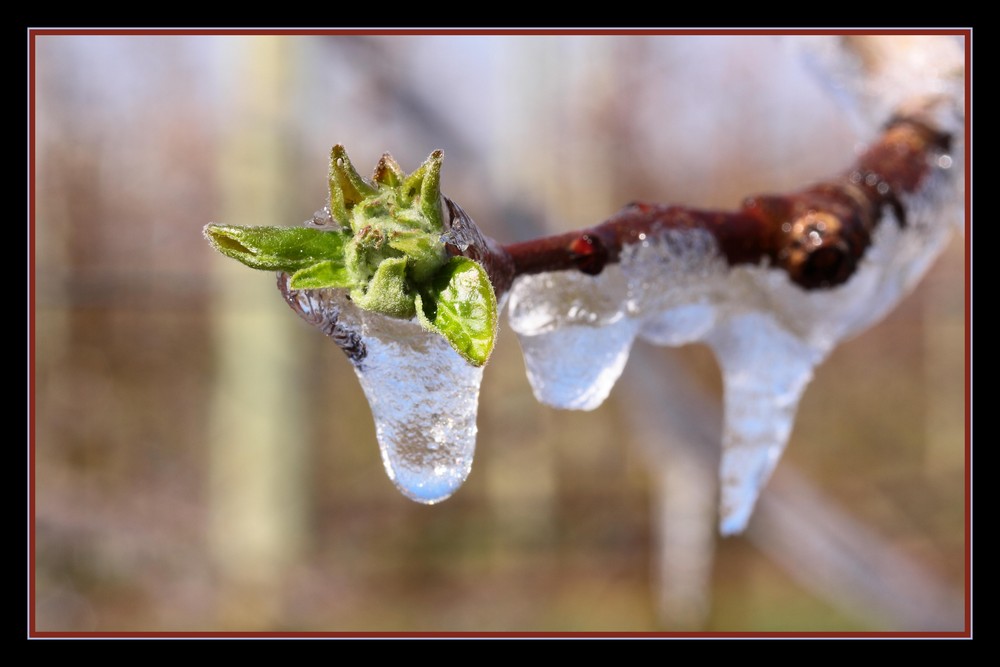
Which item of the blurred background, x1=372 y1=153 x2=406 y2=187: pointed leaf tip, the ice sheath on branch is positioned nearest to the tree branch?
the ice sheath on branch

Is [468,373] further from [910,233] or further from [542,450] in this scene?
[542,450]

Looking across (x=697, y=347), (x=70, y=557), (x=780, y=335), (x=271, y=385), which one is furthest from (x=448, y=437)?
(x=697, y=347)

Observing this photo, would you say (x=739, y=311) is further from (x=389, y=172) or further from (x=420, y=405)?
(x=389, y=172)

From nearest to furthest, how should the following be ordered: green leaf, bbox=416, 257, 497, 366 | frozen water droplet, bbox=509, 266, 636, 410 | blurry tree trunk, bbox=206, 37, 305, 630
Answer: green leaf, bbox=416, 257, 497, 366 → frozen water droplet, bbox=509, 266, 636, 410 → blurry tree trunk, bbox=206, 37, 305, 630

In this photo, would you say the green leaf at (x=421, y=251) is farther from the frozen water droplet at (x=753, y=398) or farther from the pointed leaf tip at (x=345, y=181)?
the frozen water droplet at (x=753, y=398)

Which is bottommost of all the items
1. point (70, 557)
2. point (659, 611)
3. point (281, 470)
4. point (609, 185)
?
point (659, 611)

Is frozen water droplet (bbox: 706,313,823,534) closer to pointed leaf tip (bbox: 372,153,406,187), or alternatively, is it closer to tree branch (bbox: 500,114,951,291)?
tree branch (bbox: 500,114,951,291)
